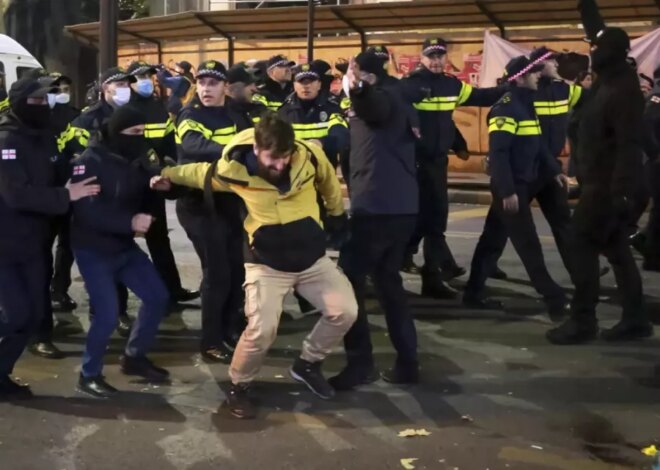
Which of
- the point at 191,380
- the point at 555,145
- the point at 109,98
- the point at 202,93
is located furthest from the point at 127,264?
the point at 555,145

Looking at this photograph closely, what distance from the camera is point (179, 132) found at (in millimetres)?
6578

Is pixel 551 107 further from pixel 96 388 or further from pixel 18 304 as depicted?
pixel 18 304

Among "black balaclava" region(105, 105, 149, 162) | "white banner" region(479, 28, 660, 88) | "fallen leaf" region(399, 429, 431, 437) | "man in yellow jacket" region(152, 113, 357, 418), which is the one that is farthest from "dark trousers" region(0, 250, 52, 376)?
"white banner" region(479, 28, 660, 88)

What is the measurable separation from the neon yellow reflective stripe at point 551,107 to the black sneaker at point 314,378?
3107mm

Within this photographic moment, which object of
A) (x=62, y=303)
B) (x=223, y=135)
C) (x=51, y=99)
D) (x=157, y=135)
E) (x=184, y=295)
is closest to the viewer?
(x=51, y=99)

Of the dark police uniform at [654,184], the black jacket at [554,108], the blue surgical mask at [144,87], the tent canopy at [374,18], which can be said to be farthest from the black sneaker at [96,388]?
the tent canopy at [374,18]

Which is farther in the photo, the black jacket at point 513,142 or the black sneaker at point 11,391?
the black jacket at point 513,142

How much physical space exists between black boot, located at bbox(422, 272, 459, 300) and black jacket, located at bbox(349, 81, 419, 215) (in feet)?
8.50

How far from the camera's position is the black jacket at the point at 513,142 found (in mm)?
7359

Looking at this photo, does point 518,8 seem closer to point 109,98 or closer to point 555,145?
point 555,145

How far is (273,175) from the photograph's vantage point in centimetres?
531

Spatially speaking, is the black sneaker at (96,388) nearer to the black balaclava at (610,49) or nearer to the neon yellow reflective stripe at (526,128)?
the neon yellow reflective stripe at (526,128)

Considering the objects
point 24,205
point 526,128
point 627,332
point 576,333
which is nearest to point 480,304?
point 576,333

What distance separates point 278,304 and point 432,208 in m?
3.38
